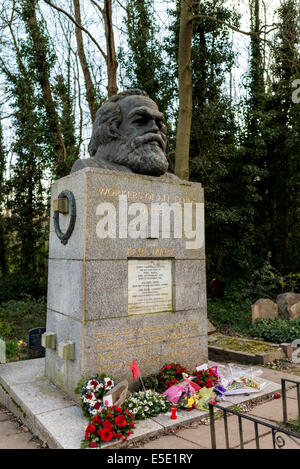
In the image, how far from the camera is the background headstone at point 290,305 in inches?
325

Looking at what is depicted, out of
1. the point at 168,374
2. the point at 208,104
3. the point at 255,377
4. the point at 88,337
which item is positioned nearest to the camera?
the point at 88,337

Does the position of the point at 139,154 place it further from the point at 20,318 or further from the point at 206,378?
the point at 20,318

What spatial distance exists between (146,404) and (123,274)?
1.42 metres

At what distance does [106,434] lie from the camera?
117 inches

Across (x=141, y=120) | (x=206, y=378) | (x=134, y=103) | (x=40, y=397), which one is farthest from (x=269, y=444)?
(x=134, y=103)

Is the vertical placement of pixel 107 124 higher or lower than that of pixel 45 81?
lower

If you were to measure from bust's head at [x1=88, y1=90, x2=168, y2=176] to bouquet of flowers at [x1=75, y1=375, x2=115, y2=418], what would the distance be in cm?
253

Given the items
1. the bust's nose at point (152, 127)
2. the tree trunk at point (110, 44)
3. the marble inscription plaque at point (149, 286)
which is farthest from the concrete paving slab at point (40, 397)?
the tree trunk at point (110, 44)

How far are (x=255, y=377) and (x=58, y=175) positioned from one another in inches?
308

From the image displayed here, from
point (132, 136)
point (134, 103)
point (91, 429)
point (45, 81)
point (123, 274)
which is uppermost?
point (45, 81)

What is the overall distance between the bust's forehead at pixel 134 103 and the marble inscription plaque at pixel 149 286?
6.77ft

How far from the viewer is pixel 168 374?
4.21 m

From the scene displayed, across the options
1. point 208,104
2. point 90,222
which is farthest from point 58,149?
point 90,222
